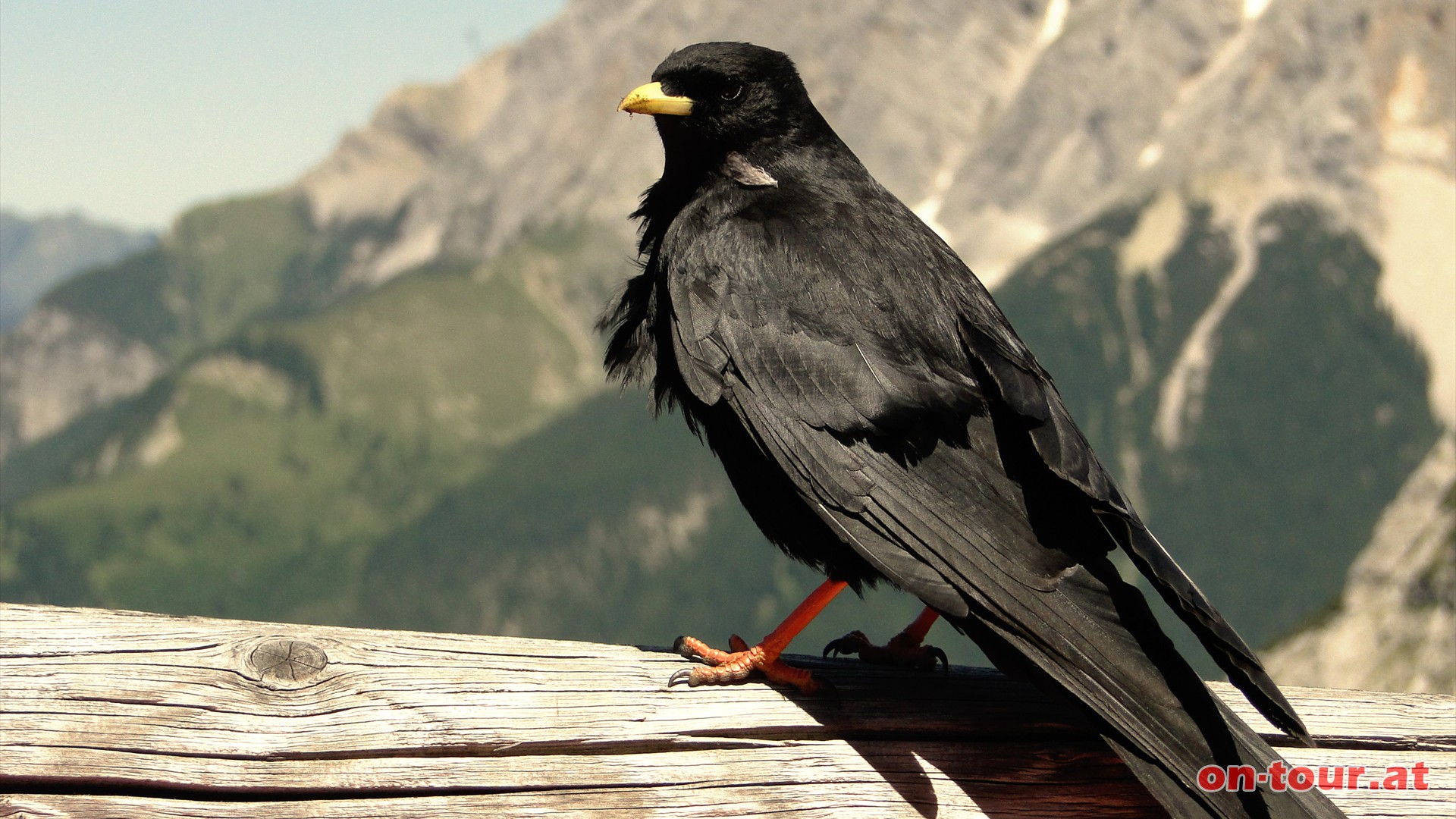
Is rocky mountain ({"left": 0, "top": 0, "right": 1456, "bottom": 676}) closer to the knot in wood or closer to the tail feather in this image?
the tail feather

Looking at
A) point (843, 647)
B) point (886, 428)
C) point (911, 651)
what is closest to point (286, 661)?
point (886, 428)

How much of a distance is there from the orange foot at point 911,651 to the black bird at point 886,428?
17 millimetres

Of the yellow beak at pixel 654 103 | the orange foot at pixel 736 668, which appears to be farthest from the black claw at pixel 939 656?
the yellow beak at pixel 654 103

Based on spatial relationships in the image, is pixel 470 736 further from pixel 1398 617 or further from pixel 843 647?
pixel 1398 617

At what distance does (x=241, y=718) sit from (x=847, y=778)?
1.56 metres

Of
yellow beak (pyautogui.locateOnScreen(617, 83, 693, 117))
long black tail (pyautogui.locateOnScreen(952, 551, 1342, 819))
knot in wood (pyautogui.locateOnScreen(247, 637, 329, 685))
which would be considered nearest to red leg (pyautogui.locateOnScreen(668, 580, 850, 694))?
long black tail (pyautogui.locateOnScreen(952, 551, 1342, 819))

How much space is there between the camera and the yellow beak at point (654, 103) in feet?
17.0

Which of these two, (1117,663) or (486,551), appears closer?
(1117,663)

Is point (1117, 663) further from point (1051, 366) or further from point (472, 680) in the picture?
point (1051, 366)

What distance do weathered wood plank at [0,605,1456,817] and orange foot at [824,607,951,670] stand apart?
45cm

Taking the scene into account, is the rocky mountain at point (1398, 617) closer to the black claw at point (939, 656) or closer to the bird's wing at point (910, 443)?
the black claw at point (939, 656)

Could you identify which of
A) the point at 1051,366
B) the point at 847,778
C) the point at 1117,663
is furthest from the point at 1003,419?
the point at 1051,366

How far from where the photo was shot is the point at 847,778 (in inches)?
135

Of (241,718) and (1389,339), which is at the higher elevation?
(1389,339)
